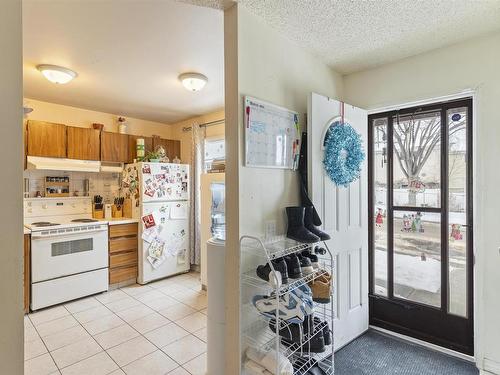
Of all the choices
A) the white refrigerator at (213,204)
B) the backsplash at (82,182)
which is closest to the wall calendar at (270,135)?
the white refrigerator at (213,204)

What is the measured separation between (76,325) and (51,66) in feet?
7.97

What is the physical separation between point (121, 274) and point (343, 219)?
298 centimetres

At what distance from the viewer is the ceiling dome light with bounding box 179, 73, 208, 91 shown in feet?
8.73

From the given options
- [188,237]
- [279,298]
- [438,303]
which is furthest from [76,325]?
[438,303]

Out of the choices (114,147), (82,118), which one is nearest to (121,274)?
(114,147)

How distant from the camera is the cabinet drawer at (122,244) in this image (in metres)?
3.56

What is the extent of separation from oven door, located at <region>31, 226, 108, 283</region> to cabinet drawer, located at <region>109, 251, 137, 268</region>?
0.09 metres

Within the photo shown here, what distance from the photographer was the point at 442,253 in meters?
2.25

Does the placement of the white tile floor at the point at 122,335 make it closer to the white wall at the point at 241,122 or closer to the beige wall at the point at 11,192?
the white wall at the point at 241,122

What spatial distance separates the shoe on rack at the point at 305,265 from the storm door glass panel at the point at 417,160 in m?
1.23

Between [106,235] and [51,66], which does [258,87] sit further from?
[106,235]

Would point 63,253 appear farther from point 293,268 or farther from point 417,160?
point 417,160

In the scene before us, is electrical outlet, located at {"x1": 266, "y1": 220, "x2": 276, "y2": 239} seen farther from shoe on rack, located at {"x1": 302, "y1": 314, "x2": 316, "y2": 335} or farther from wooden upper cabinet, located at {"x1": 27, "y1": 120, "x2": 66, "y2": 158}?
wooden upper cabinet, located at {"x1": 27, "y1": 120, "x2": 66, "y2": 158}

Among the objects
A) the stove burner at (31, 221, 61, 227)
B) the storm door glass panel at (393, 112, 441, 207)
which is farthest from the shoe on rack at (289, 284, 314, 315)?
the stove burner at (31, 221, 61, 227)
